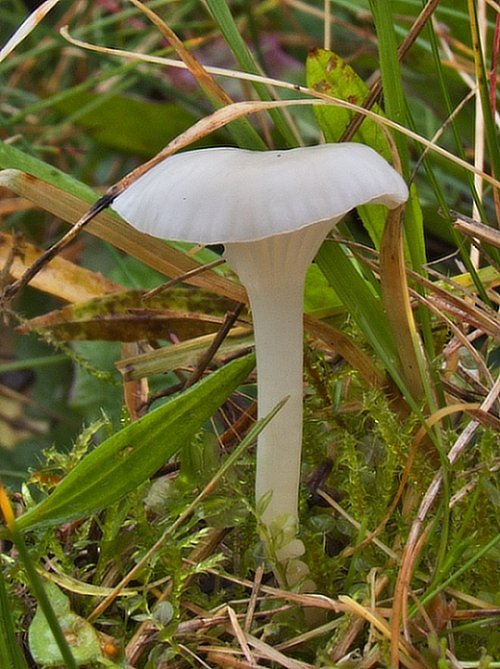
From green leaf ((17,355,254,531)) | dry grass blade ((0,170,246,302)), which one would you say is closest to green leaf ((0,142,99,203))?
dry grass blade ((0,170,246,302))

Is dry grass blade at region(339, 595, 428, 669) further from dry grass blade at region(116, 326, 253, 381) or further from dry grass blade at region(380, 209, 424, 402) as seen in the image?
dry grass blade at region(116, 326, 253, 381)

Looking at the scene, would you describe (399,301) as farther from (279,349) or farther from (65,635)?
(65,635)

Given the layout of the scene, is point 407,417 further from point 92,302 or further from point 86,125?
point 86,125

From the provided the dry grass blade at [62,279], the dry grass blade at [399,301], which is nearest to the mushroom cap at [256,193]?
the dry grass blade at [399,301]

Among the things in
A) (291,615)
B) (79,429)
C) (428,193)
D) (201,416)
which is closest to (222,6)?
(201,416)

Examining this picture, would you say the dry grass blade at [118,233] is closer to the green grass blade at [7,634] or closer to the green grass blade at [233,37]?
the green grass blade at [233,37]

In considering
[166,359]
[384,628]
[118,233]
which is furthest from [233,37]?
[384,628]
